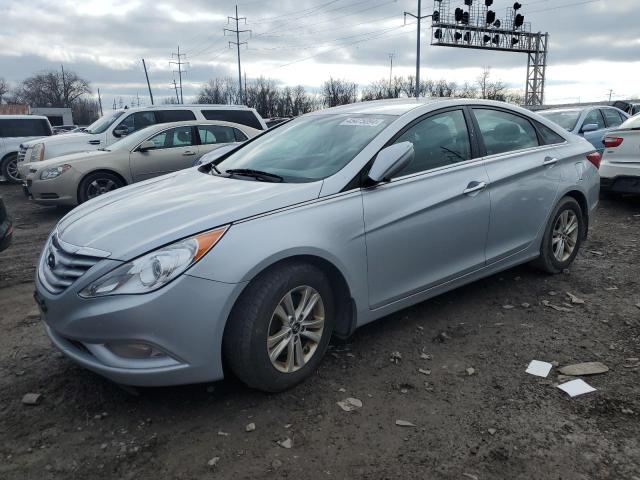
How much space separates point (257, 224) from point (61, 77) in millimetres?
109326

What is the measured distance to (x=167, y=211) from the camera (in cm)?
302

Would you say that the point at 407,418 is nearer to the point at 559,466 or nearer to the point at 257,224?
the point at 559,466

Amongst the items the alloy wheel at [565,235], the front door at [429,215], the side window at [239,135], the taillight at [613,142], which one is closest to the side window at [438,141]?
the front door at [429,215]

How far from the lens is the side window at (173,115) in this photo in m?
12.0

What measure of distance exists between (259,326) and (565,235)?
342 cm

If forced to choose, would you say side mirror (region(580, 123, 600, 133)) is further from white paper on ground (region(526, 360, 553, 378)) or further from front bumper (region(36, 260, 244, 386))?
front bumper (region(36, 260, 244, 386))

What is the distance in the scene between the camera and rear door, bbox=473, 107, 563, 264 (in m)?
4.09

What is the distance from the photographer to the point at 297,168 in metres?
3.54

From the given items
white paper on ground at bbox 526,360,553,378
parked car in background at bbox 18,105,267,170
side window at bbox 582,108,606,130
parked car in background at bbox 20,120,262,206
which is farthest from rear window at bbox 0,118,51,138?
white paper on ground at bbox 526,360,553,378

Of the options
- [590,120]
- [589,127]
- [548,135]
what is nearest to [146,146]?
[548,135]

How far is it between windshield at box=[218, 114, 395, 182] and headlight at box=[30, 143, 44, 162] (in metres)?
8.91

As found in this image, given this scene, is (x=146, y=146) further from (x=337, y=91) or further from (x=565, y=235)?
(x=337, y=91)

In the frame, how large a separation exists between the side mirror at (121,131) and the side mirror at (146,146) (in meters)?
3.09

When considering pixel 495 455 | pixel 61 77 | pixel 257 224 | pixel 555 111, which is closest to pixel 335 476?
pixel 495 455
